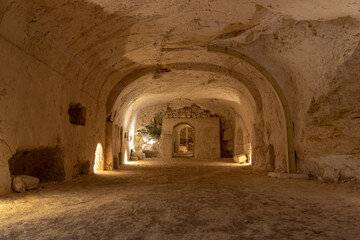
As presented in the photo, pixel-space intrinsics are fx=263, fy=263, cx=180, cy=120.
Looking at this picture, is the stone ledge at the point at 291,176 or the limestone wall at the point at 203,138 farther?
the limestone wall at the point at 203,138

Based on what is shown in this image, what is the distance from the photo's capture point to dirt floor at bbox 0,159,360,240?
96.3 inches

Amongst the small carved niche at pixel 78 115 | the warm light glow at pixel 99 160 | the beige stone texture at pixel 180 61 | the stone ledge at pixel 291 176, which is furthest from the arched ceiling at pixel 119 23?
the stone ledge at pixel 291 176

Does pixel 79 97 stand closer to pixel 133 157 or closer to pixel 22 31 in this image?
pixel 22 31

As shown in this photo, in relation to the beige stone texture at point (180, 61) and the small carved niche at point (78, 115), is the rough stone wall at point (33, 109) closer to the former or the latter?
the beige stone texture at point (180, 61)

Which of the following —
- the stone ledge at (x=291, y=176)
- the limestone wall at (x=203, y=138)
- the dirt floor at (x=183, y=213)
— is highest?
the limestone wall at (x=203, y=138)

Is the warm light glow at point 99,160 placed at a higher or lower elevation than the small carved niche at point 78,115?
lower

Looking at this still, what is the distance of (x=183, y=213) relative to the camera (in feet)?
10.4

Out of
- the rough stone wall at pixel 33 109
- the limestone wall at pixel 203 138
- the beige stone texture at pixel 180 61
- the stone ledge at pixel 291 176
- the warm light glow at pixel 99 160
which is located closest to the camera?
the rough stone wall at pixel 33 109

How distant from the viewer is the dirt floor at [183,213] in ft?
8.03

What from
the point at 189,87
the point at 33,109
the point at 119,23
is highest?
the point at 189,87

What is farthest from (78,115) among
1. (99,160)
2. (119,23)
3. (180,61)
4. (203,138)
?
(203,138)

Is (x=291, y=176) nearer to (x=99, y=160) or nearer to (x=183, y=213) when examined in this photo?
(x=183, y=213)

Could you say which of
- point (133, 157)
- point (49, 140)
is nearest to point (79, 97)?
point (49, 140)

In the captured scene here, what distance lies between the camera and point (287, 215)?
305 cm
